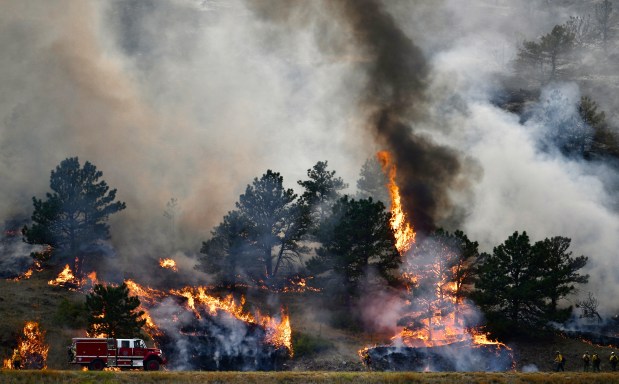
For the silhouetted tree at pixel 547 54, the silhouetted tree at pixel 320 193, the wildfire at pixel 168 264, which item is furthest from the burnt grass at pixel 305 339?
the silhouetted tree at pixel 547 54

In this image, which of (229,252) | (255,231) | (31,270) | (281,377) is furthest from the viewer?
(31,270)

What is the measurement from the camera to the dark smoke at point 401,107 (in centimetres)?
8712

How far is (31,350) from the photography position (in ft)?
150

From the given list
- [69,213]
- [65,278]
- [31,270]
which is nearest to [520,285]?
[69,213]

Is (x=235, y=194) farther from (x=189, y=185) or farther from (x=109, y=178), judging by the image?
(x=109, y=178)

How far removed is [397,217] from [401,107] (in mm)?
36439

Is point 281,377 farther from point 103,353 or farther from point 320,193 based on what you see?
point 320,193

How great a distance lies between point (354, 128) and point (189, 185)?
38446mm

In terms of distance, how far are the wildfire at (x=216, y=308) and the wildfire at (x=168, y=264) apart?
7300 millimetres

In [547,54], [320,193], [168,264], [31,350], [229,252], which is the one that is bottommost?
[31,350]

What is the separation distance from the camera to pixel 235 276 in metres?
65.4

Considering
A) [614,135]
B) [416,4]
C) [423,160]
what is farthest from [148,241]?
[416,4]

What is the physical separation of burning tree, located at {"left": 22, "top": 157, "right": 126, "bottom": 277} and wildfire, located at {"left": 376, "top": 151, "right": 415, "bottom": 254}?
29.7 meters

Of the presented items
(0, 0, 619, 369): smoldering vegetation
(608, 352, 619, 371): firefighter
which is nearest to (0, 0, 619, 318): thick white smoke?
(0, 0, 619, 369): smoldering vegetation
